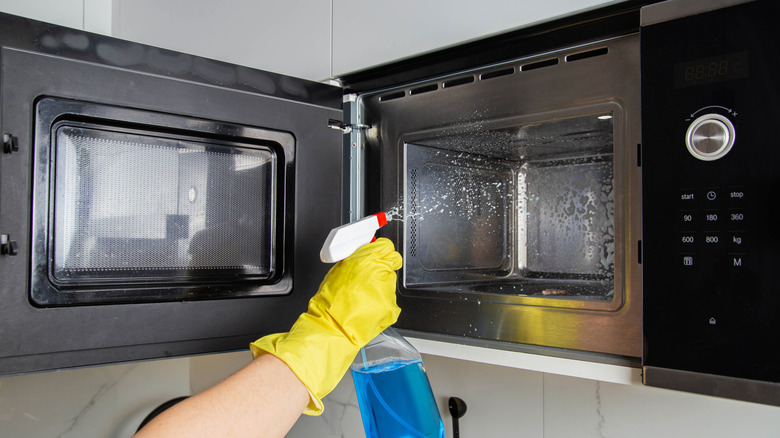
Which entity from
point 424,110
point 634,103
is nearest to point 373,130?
point 424,110

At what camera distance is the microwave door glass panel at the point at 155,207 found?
66 centimetres

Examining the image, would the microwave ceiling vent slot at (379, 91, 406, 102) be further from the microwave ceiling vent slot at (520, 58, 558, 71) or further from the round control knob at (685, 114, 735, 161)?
the round control knob at (685, 114, 735, 161)

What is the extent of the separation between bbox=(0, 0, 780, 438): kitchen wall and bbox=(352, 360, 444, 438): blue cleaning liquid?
0.23 metres

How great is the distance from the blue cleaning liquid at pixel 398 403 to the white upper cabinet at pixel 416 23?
1.56ft

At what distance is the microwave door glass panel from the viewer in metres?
0.66

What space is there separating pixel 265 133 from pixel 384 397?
42 centimetres

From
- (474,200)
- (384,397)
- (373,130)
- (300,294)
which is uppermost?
(373,130)

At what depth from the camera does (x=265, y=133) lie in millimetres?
773

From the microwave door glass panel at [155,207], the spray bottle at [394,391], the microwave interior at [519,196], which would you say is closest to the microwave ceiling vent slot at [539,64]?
the microwave interior at [519,196]

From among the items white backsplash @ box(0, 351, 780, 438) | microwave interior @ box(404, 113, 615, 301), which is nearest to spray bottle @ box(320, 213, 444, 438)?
microwave interior @ box(404, 113, 615, 301)

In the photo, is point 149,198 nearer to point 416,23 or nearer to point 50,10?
point 416,23

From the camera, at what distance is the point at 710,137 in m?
0.52

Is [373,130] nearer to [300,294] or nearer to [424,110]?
[424,110]

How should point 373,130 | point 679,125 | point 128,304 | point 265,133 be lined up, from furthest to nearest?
1. point 373,130
2. point 265,133
3. point 128,304
4. point 679,125
